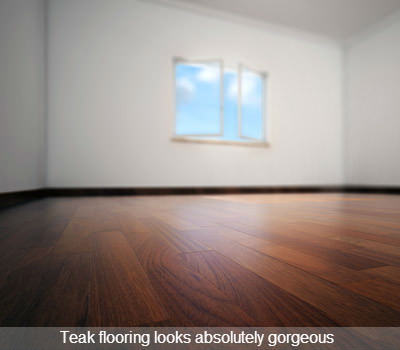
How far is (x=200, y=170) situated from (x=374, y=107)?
3108 millimetres

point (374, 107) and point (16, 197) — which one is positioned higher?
point (374, 107)

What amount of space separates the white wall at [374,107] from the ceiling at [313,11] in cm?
29

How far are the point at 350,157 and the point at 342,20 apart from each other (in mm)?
2237

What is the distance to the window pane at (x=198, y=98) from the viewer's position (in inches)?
135

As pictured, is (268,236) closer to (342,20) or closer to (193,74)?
(193,74)

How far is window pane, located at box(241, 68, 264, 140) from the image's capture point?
12.5ft

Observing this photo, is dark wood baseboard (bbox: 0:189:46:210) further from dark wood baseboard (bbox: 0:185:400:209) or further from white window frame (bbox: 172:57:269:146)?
white window frame (bbox: 172:57:269:146)

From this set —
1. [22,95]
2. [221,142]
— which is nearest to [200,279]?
[22,95]

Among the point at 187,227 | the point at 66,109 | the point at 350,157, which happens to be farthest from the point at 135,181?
the point at 350,157

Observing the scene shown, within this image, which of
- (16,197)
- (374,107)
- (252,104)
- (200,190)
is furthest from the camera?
(374,107)

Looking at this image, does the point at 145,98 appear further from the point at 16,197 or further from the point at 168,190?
the point at 16,197

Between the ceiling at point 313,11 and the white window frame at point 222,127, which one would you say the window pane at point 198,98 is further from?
the ceiling at point 313,11

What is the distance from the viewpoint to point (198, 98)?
352 cm

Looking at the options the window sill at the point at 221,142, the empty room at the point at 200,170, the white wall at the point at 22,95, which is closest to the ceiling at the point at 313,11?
the empty room at the point at 200,170
